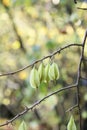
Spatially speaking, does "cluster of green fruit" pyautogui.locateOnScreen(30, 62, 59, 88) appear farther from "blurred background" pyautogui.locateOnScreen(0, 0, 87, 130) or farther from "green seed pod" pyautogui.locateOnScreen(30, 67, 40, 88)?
"blurred background" pyautogui.locateOnScreen(0, 0, 87, 130)

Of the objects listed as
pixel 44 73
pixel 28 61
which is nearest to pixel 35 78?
pixel 44 73

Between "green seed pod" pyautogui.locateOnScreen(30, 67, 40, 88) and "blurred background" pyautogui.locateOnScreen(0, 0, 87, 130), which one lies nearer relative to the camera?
"green seed pod" pyautogui.locateOnScreen(30, 67, 40, 88)

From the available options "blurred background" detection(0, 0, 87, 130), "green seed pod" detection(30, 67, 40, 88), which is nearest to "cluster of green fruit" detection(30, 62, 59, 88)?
"green seed pod" detection(30, 67, 40, 88)

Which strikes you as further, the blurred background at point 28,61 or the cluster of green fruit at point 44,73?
the blurred background at point 28,61

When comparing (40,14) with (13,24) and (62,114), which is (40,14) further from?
(62,114)

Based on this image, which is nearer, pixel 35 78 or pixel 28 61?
pixel 35 78

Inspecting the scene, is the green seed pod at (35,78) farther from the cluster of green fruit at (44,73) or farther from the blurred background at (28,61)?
the blurred background at (28,61)

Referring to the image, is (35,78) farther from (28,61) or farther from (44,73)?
(28,61)

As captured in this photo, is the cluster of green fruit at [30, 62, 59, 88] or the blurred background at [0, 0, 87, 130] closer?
the cluster of green fruit at [30, 62, 59, 88]

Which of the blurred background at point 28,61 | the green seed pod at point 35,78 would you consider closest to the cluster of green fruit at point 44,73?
the green seed pod at point 35,78

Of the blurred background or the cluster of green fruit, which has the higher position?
the cluster of green fruit

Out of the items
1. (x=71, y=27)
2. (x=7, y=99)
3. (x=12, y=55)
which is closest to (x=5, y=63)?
(x=12, y=55)

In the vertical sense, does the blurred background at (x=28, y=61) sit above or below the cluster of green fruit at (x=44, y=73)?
below
